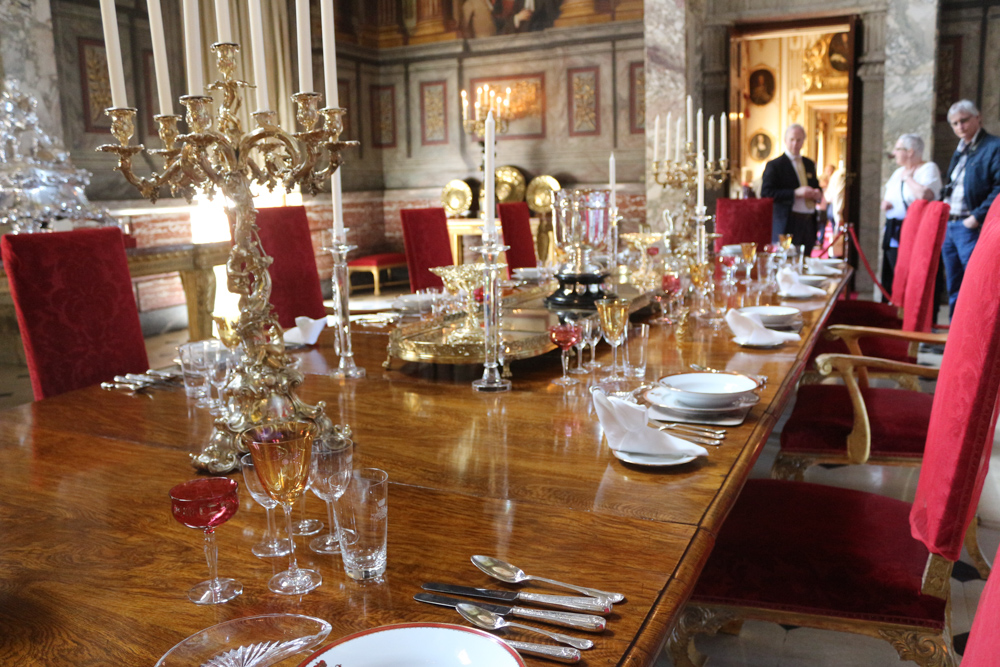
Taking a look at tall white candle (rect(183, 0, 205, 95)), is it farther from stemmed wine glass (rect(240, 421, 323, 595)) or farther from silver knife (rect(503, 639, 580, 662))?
silver knife (rect(503, 639, 580, 662))

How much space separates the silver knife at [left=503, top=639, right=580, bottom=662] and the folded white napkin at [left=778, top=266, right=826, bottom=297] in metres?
2.65

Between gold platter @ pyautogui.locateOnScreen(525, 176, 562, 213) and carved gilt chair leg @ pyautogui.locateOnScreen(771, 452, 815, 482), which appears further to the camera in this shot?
gold platter @ pyautogui.locateOnScreen(525, 176, 562, 213)

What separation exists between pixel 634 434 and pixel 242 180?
78cm

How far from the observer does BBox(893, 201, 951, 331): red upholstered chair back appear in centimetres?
300

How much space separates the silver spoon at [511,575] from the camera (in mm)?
949

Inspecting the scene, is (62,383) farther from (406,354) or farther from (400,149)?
(400,149)

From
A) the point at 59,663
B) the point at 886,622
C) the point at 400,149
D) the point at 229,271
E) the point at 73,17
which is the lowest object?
the point at 886,622

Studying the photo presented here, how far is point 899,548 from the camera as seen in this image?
156 cm

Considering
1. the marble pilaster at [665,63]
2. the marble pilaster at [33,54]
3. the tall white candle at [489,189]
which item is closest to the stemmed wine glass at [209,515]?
the tall white candle at [489,189]

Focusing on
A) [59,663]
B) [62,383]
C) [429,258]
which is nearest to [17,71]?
[429,258]

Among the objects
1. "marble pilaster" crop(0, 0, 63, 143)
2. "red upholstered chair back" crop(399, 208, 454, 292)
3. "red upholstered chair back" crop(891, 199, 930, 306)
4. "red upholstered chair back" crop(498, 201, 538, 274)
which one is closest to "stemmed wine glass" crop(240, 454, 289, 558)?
"red upholstered chair back" crop(399, 208, 454, 292)

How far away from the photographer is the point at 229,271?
143 cm

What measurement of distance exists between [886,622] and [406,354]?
121 cm

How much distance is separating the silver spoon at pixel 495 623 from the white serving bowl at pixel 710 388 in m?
0.84
